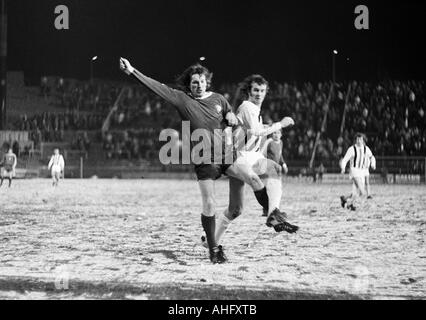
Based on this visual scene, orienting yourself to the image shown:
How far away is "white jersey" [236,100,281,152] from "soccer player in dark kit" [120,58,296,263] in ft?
0.83

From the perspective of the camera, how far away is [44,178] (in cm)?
2223

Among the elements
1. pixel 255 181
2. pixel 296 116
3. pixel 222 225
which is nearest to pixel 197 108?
pixel 255 181

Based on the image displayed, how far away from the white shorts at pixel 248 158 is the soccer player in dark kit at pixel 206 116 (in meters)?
0.14

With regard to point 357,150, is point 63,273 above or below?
below

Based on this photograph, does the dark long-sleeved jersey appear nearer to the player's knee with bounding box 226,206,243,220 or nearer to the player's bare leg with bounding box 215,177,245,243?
the player's bare leg with bounding box 215,177,245,243

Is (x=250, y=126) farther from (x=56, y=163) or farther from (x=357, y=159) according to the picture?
(x=56, y=163)

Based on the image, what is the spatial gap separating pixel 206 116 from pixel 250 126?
508 millimetres

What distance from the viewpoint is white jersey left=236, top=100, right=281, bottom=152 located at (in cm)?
429

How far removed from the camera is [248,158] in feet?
14.5

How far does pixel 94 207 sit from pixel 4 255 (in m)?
5.26

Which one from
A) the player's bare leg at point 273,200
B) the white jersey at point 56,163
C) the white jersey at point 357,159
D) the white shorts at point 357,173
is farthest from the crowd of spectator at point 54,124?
the player's bare leg at point 273,200
